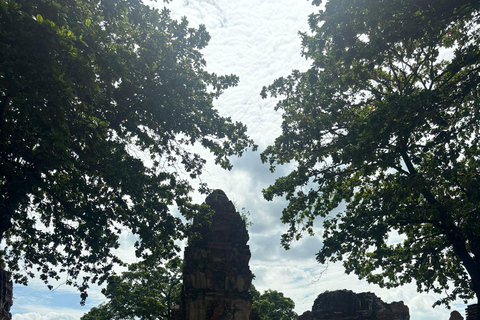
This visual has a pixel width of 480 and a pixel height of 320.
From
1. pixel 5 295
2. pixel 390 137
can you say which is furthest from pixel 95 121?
pixel 5 295

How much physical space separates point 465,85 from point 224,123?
7.37m

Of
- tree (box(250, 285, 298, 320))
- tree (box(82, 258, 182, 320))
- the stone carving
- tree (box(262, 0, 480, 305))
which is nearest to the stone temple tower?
tree (box(262, 0, 480, 305))

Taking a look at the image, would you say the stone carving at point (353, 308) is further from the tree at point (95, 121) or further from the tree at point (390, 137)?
the tree at point (95, 121)

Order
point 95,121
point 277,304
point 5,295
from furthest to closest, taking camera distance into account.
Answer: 1. point 277,304
2. point 5,295
3. point 95,121

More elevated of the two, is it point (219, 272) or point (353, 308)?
point (219, 272)

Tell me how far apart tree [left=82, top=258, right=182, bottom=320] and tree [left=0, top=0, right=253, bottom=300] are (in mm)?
10792

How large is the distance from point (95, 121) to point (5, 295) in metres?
18.4

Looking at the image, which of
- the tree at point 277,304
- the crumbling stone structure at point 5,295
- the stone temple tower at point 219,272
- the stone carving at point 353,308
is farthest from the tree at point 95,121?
the tree at point 277,304

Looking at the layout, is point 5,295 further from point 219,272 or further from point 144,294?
point 219,272

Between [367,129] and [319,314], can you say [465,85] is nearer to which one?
[367,129]

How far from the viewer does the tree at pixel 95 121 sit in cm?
675

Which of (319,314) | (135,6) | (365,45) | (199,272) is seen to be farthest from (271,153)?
(319,314)

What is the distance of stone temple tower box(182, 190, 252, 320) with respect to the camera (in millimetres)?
13344

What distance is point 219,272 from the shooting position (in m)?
14.0
